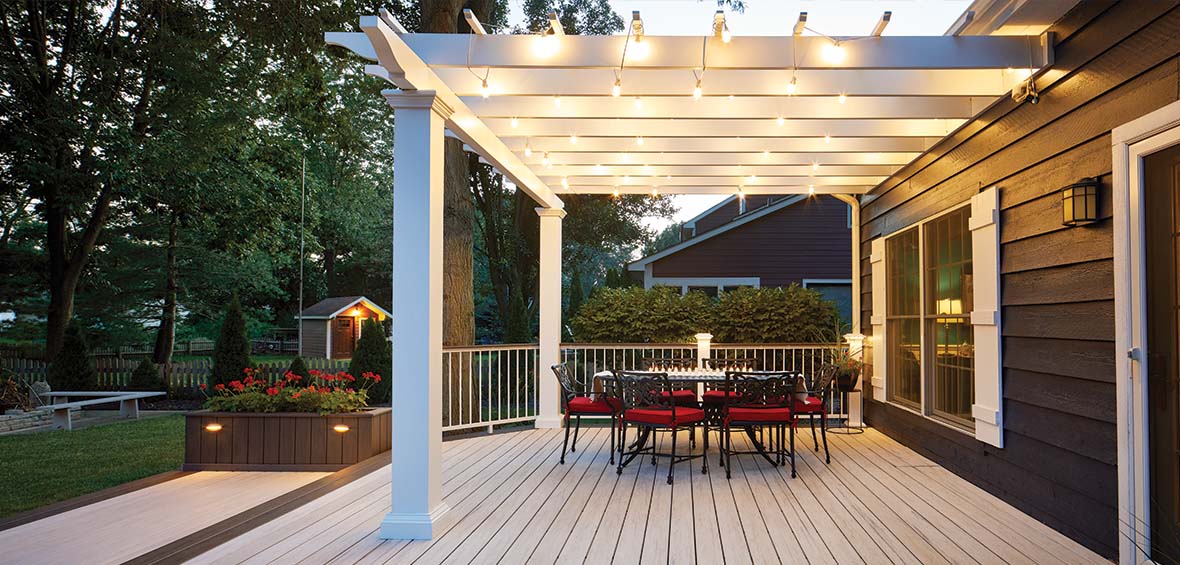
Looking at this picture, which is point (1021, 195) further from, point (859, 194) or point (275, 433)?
point (275, 433)

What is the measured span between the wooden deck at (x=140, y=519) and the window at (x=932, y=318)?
495cm

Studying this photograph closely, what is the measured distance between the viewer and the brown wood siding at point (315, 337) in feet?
66.4

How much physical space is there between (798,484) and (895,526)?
1.18 meters

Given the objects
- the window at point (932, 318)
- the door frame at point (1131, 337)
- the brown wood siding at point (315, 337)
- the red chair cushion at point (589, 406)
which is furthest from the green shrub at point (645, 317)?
the brown wood siding at point (315, 337)

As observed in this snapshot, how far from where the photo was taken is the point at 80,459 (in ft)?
26.2

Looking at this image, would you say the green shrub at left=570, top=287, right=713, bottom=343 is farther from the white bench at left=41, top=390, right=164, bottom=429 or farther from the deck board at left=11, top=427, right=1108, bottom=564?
the white bench at left=41, top=390, right=164, bottom=429

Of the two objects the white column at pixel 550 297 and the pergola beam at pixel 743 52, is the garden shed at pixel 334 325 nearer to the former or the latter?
the white column at pixel 550 297

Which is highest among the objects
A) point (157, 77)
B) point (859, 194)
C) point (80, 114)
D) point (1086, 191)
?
point (157, 77)

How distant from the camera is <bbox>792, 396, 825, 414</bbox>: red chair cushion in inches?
245

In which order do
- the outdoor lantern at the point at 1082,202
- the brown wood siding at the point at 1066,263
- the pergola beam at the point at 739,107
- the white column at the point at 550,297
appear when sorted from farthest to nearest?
the white column at the point at 550,297 < the pergola beam at the point at 739,107 < the outdoor lantern at the point at 1082,202 < the brown wood siding at the point at 1066,263

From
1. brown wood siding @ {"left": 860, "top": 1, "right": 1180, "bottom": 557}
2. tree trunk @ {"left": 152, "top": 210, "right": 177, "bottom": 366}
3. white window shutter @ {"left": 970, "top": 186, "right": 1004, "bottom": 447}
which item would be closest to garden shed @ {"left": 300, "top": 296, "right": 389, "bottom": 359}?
tree trunk @ {"left": 152, "top": 210, "right": 177, "bottom": 366}

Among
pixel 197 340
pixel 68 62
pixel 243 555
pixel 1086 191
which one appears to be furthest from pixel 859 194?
pixel 197 340

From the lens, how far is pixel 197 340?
2412 cm

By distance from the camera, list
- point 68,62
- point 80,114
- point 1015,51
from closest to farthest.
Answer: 1. point 1015,51
2. point 80,114
3. point 68,62
